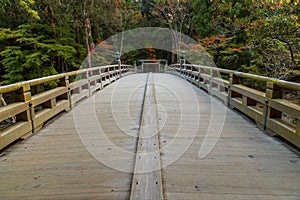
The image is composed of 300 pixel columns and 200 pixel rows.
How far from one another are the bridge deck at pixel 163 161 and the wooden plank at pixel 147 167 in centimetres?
4

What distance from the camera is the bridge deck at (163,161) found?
1471mm

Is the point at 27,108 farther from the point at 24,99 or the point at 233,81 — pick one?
the point at 233,81

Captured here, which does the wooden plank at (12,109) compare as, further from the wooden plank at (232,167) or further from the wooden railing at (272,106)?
the wooden railing at (272,106)

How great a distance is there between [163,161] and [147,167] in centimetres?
19

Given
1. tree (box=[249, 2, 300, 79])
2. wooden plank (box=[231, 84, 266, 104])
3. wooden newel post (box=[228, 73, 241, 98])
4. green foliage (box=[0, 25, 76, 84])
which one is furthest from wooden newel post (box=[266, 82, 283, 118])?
green foliage (box=[0, 25, 76, 84])

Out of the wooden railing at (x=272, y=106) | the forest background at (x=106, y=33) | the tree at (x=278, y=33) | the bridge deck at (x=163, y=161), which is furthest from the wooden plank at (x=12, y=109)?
the tree at (x=278, y=33)

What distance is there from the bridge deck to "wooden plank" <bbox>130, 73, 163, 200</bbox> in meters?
0.04

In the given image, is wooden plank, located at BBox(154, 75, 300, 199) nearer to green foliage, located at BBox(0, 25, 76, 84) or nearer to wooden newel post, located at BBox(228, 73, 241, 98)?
wooden newel post, located at BBox(228, 73, 241, 98)

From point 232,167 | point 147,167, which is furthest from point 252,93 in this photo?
point 147,167

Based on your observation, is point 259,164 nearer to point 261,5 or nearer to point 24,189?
point 24,189

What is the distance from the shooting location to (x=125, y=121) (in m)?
3.04

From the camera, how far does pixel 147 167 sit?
1.72 m

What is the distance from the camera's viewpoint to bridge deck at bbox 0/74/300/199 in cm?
147

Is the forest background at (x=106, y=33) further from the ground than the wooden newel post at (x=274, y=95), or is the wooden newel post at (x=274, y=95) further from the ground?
the forest background at (x=106, y=33)
